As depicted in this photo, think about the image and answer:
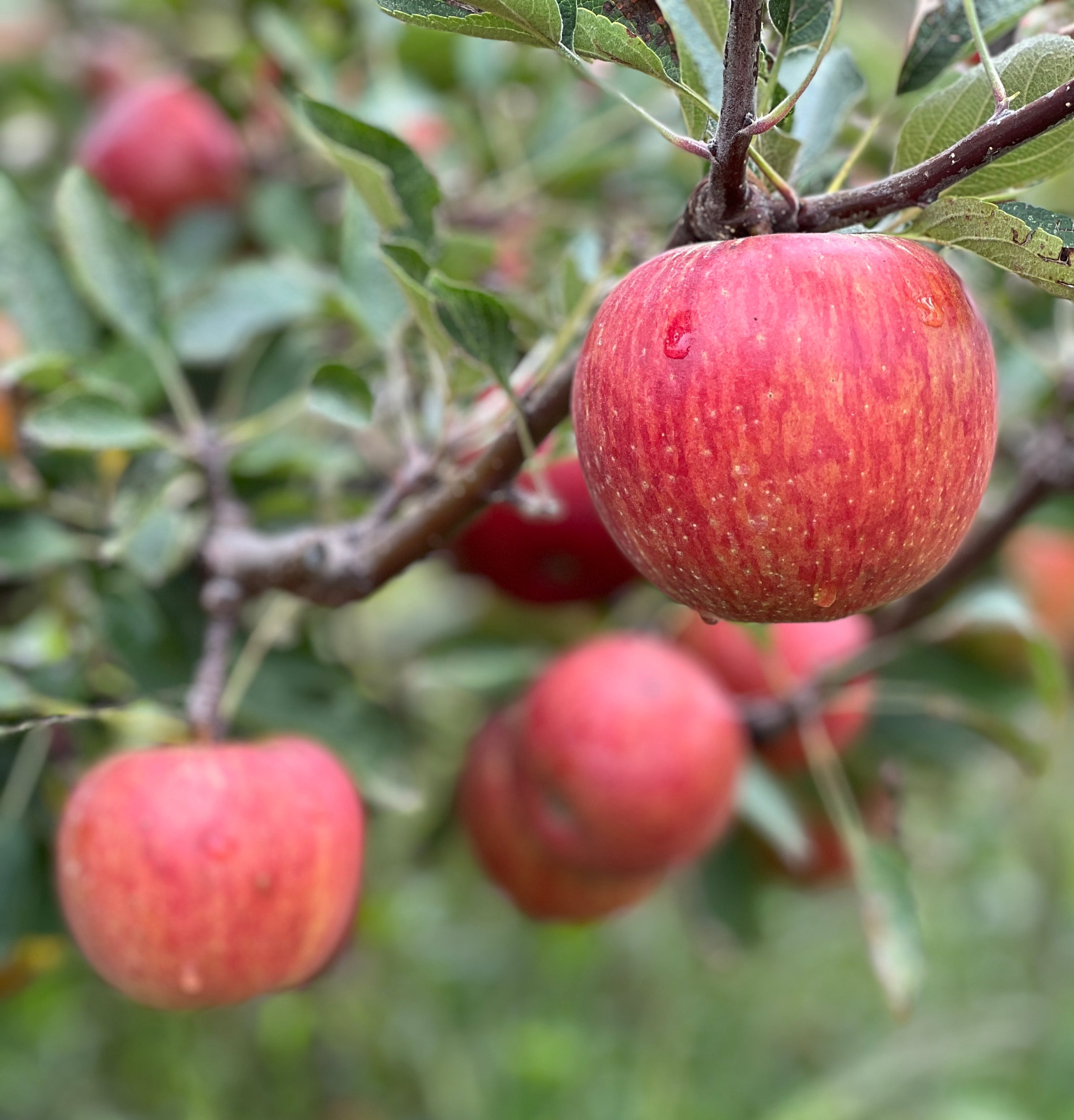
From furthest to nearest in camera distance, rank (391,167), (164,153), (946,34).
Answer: (164,153), (391,167), (946,34)

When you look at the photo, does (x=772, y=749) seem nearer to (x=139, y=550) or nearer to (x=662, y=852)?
(x=662, y=852)

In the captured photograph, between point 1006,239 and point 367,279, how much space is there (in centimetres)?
44

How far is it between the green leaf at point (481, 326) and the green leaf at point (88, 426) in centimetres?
24

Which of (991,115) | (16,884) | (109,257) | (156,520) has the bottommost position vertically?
(16,884)

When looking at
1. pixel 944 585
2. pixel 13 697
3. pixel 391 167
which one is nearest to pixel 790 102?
pixel 391 167

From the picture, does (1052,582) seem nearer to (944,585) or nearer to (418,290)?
(944,585)

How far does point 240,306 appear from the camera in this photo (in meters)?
0.86

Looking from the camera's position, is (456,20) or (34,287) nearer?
(456,20)

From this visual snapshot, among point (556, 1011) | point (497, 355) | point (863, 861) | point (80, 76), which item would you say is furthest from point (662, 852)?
point (80, 76)

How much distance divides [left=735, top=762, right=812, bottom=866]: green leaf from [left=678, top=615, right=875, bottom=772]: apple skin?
0.10ft

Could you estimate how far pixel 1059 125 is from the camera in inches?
15.1

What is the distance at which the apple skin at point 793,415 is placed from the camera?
0.37 meters

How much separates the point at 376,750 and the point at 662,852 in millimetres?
212

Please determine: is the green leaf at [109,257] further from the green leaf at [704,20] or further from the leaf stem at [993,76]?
the leaf stem at [993,76]
